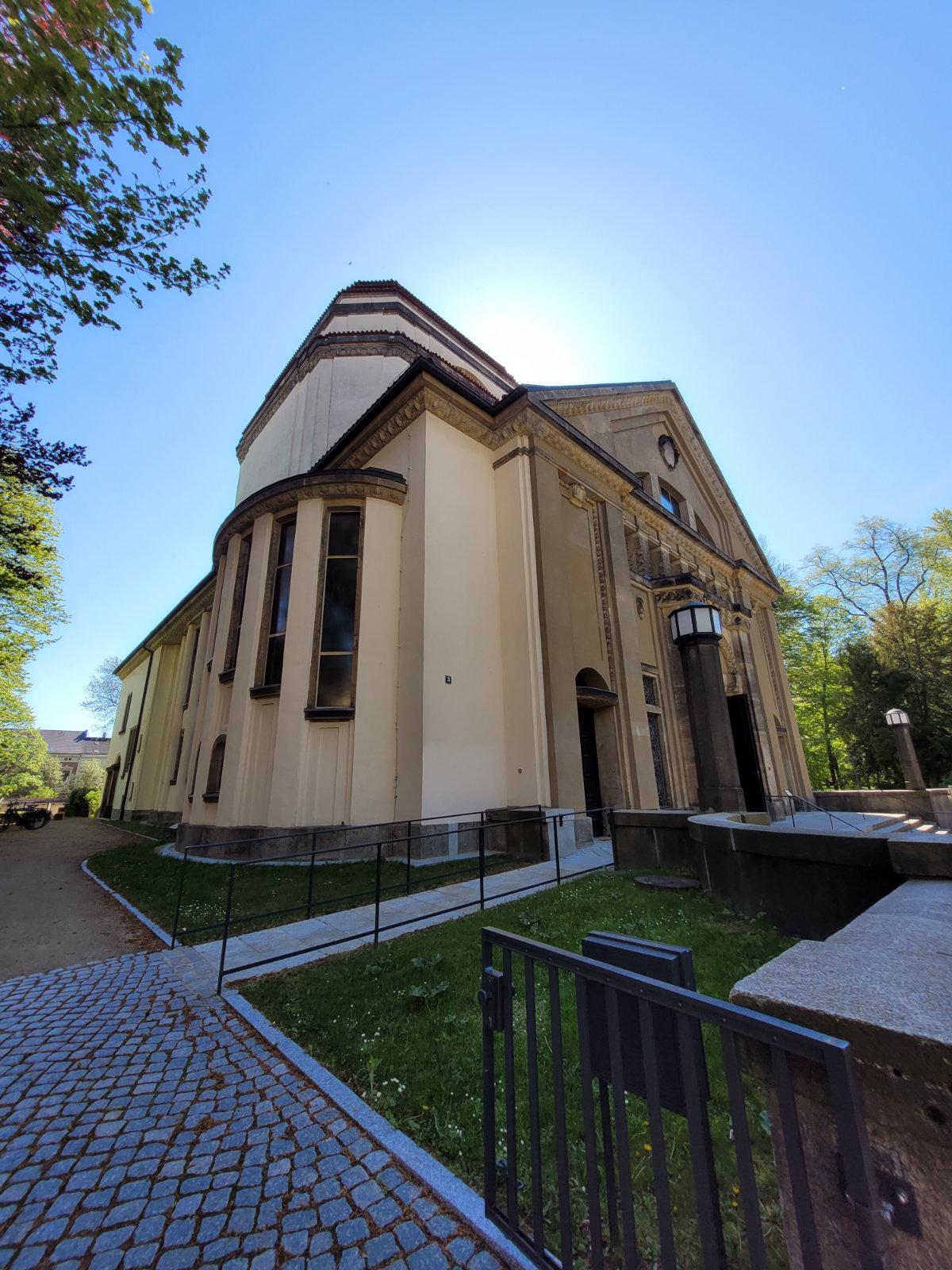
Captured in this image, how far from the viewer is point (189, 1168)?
228 centimetres

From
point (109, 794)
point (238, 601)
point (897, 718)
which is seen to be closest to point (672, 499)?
→ point (897, 718)

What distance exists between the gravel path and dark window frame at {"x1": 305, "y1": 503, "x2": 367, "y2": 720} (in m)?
4.45

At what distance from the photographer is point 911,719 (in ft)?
70.2

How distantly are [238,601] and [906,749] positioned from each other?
21.8m

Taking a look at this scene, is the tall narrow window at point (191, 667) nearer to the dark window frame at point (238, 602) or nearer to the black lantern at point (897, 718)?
the dark window frame at point (238, 602)

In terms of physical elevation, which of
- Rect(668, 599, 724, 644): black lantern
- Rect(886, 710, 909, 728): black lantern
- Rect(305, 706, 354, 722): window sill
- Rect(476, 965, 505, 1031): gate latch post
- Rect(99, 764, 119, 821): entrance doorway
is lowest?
Rect(476, 965, 505, 1031): gate latch post

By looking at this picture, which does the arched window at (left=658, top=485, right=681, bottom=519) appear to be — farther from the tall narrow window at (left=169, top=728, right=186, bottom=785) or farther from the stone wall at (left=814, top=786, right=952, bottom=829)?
the tall narrow window at (left=169, top=728, right=186, bottom=785)

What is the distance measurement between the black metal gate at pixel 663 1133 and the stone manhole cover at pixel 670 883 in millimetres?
3747

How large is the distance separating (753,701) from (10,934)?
793 inches

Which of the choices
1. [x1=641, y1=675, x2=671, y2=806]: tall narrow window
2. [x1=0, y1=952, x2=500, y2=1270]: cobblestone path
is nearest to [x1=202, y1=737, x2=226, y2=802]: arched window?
[x1=0, y1=952, x2=500, y2=1270]: cobblestone path

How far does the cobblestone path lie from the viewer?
6.23 feet

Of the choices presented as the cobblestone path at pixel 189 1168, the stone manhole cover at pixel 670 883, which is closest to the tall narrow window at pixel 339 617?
the stone manhole cover at pixel 670 883

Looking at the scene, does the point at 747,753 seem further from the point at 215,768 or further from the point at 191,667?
the point at 191,667

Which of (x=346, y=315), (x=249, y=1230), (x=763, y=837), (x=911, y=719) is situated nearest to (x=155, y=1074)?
(x=249, y=1230)
